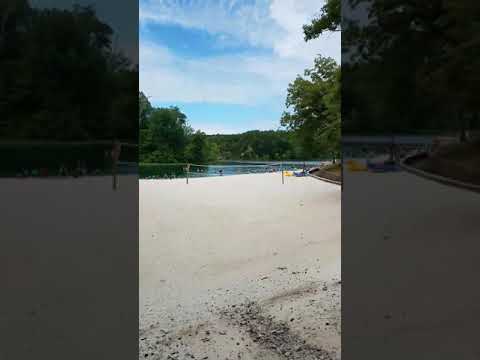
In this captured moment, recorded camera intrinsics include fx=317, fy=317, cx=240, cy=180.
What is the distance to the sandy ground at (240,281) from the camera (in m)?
1.39

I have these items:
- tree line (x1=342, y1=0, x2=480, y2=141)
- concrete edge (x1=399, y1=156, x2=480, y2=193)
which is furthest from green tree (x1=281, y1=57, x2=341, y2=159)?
tree line (x1=342, y1=0, x2=480, y2=141)

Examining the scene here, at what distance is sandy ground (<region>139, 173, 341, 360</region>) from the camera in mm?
1387

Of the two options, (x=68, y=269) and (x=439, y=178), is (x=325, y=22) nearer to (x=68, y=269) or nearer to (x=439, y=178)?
(x=439, y=178)

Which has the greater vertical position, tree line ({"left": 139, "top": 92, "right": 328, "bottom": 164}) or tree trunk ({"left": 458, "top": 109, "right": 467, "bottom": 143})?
tree line ({"left": 139, "top": 92, "right": 328, "bottom": 164})

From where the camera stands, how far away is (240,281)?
228 cm

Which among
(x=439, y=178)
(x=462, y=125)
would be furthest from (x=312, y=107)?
(x=462, y=125)

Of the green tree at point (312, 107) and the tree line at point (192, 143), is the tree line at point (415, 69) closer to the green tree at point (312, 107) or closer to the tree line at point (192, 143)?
the green tree at point (312, 107)

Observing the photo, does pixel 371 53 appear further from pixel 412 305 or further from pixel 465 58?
pixel 412 305

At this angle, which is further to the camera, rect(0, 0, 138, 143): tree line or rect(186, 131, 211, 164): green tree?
rect(186, 131, 211, 164): green tree

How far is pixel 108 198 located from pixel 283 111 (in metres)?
3.98

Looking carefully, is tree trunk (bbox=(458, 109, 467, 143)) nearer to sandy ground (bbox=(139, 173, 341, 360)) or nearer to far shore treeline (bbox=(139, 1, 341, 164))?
sandy ground (bbox=(139, 173, 341, 360))

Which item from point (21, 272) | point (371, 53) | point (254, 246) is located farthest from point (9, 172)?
point (371, 53)

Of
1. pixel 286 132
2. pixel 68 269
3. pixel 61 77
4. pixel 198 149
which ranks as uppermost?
pixel 198 149

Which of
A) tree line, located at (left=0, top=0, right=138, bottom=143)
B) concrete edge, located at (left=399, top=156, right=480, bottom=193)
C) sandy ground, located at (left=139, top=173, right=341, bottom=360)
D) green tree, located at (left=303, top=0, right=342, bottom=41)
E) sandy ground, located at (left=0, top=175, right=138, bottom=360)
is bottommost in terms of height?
sandy ground, located at (left=139, top=173, right=341, bottom=360)
